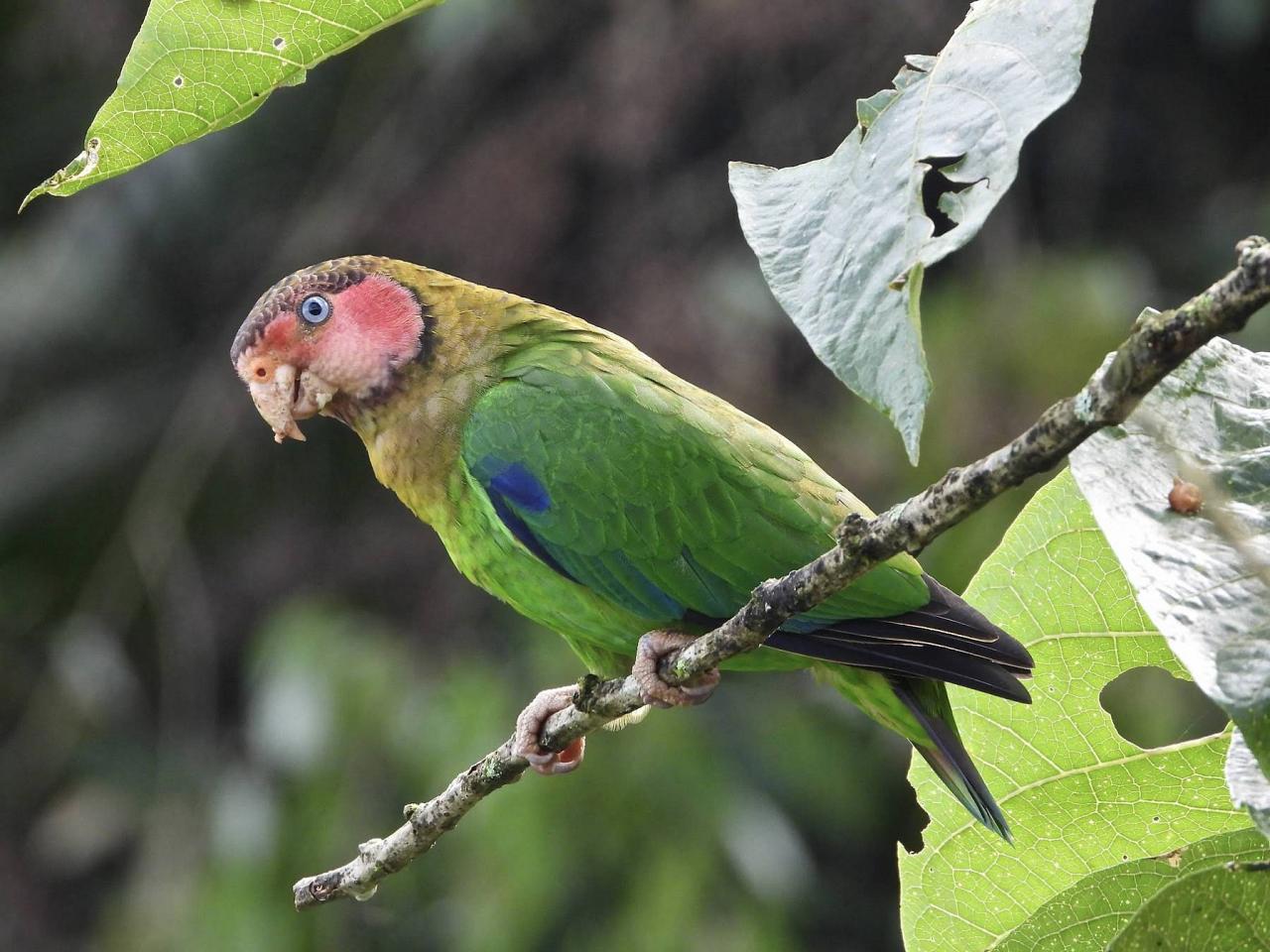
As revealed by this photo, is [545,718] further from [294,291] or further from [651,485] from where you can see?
Answer: [294,291]

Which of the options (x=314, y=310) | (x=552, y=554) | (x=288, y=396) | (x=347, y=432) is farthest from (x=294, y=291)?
(x=347, y=432)

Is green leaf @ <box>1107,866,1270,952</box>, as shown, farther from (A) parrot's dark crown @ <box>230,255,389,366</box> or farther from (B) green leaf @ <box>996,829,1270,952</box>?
(A) parrot's dark crown @ <box>230,255,389,366</box>

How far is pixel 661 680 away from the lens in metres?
1.78

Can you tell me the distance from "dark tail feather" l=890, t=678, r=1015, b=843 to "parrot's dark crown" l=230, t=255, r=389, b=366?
1.15 m

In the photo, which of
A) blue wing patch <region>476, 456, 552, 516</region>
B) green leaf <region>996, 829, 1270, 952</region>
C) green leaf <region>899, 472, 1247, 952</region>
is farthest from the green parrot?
green leaf <region>996, 829, 1270, 952</region>

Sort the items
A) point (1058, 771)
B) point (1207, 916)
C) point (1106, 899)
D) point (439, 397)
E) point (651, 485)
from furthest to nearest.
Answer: point (439, 397) < point (651, 485) < point (1058, 771) < point (1106, 899) < point (1207, 916)

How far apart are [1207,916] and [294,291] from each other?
6.02 ft

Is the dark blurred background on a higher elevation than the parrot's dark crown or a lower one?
lower

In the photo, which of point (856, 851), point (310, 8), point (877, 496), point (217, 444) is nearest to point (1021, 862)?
point (310, 8)

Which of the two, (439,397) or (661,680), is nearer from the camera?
(661,680)

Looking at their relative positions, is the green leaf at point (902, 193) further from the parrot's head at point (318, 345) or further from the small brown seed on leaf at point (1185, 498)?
the parrot's head at point (318, 345)

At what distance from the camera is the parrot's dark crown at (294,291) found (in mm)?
2457

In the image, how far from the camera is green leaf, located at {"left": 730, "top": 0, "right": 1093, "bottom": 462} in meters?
0.85

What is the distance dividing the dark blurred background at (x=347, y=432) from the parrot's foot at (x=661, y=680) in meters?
2.56
